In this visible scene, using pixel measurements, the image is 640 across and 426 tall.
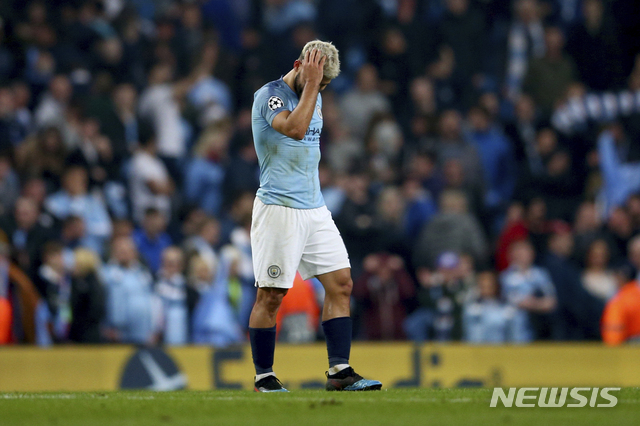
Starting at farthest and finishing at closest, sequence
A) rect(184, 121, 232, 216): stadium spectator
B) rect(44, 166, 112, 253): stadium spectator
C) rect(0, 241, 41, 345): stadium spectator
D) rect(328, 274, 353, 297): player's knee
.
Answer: rect(184, 121, 232, 216): stadium spectator → rect(44, 166, 112, 253): stadium spectator → rect(0, 241, 41, 345): stadium spectator → rect(328, 274, 353, 297): player's knee

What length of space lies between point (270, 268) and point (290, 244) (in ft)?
0.67

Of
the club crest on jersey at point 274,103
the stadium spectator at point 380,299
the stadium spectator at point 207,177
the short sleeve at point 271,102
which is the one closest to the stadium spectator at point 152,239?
the stadium spectator at point 207,177

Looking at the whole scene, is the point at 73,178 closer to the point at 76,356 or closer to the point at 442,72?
the point at 76,356

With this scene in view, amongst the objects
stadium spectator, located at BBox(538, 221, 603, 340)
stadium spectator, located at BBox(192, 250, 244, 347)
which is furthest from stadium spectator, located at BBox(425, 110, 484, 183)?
stadium spectator, located at BBox(192, 250, 244, 347)

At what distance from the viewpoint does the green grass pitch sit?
19.0ft

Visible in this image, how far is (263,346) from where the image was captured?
733 cm

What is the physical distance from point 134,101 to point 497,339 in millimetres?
5712

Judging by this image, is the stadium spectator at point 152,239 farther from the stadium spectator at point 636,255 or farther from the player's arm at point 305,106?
the player's arm at point 305,106

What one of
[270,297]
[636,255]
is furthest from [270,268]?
[636,255]

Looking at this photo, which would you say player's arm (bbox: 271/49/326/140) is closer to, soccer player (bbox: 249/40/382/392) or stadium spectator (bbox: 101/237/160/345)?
soccer player (bbox: 249/40/382/392)

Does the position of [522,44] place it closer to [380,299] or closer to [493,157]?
[493,157]

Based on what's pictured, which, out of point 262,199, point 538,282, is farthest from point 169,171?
point 262,199

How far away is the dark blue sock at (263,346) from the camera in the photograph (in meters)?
7.32

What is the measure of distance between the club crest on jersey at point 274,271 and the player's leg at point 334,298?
0.27 metres
